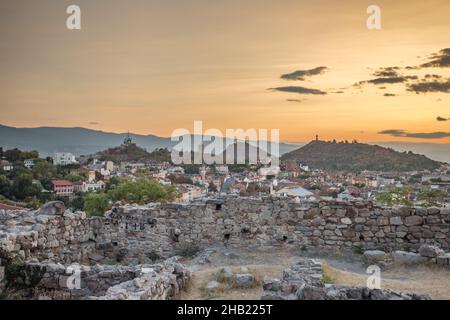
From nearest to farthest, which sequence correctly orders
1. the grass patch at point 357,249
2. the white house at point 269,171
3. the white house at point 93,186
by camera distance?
the grass patch at point 357,249 → the white house at point 269,171 → the white house at point 93,186

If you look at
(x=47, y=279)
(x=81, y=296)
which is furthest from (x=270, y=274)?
(x=47, y=279)

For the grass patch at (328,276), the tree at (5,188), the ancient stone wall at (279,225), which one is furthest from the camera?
the tree at (5,188)

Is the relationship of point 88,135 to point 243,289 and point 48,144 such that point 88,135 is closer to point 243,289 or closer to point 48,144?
point 48,144

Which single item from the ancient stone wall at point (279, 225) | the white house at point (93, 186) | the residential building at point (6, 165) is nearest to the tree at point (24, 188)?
the residential building at point (6, 165)

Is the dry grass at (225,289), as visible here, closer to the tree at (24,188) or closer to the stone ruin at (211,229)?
the stone ruin at (211,229)

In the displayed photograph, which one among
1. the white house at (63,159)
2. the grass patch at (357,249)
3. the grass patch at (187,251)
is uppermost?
the white house at (63,159)

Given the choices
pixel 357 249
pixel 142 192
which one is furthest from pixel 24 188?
pixel 357 249
